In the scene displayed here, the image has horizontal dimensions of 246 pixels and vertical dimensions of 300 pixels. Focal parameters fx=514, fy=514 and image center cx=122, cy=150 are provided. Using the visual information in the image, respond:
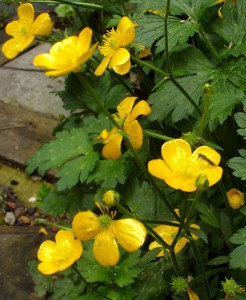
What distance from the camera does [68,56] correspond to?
890 mm

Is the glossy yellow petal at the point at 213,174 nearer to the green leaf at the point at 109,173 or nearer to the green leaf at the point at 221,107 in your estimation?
the green leaf at the point at 221,107

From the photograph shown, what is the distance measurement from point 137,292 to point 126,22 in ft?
2.35

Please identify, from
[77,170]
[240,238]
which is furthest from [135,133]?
[77,170]

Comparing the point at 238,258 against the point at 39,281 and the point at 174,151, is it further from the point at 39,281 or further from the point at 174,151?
the point at 39,281

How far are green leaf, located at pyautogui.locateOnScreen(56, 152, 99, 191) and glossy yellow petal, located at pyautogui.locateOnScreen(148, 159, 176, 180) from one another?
598 mm

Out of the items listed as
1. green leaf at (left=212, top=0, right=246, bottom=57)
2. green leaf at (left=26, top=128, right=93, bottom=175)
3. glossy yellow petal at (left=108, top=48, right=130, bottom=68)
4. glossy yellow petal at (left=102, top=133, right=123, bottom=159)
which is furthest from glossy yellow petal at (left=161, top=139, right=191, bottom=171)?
green leaf at (left=26, top=128, right=93, bottom=175)

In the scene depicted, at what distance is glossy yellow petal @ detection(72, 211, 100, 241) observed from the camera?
986 millimetres

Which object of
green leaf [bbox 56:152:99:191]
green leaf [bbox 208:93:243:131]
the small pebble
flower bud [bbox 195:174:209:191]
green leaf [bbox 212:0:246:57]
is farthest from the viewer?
the small pebble

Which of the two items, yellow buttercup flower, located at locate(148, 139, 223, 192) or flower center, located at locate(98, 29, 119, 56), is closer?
yellow buttercup flower, located at locate(148, 139, 223, 192)

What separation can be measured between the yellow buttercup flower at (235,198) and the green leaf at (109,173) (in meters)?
0.34

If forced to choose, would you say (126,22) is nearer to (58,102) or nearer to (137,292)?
(137,292)

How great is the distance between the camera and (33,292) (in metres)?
1.85

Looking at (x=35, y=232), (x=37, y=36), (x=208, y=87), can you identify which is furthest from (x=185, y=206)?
(x=35, y=232)

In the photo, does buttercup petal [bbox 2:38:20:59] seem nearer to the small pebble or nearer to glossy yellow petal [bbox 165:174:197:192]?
glossy yellow petal [bbox 165:174:197:192]
